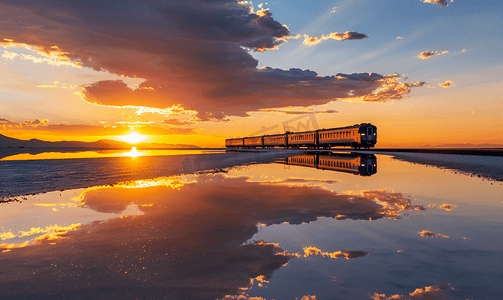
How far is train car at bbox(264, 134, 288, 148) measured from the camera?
263 ft

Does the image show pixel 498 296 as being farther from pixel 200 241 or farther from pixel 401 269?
pixel 200 241

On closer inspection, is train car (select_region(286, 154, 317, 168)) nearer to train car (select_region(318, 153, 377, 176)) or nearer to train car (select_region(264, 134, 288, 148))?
train car (select_region(318, 153, 377, 176))

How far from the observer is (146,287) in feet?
12.8

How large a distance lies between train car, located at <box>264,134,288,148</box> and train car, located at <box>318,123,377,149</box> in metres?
21.9

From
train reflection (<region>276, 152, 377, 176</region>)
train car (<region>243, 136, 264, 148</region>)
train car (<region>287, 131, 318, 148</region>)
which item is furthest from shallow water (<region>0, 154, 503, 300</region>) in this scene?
train car (<region>243, 136, 264, 148</region>)

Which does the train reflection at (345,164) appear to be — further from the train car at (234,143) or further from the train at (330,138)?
the train car at (234,143)

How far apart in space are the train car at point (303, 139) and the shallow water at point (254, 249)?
184 ft

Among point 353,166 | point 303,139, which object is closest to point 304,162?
point 353,166

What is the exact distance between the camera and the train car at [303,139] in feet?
216

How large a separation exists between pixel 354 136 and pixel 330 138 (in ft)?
25.9

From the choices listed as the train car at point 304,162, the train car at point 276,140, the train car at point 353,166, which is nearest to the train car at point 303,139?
the train car at point 276,140

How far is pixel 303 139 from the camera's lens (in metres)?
70.7

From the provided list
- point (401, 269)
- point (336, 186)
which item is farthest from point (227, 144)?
point (401, 269)

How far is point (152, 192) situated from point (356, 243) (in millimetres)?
9907
